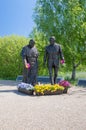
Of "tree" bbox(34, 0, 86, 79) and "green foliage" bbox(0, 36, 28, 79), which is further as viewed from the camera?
"green foliage" bbox(0, 36, 28, 79)

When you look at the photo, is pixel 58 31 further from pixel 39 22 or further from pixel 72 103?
pixel 72 103

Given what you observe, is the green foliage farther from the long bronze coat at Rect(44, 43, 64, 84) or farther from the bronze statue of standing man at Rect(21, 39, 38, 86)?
the long bronze coat at Rect(44, 43, 64, 84)

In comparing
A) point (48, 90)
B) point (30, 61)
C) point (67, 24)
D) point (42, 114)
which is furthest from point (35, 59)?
point (67, 24)

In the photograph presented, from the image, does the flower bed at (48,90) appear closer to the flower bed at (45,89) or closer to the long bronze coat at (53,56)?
the flower bed at (45,89)

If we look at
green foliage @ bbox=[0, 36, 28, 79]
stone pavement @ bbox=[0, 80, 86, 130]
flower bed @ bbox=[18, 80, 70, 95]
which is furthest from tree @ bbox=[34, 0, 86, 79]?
stone pavement @ bbox=[0, 80, 86, 130]

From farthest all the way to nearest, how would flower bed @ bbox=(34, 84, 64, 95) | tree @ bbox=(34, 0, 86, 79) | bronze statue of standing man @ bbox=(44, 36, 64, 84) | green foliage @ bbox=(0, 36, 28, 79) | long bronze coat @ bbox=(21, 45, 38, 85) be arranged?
green foliage @ bbox=(0, 36, 28, 79)
tree @ bbox=(34, 0, 86, 79)
long bronze coat @ bbox=(21, 45, 38, 85)
bronze statue of standing man @ bbox=(44, 36, 64, 84)
flower bed @ bbox=(34, 84, 64, 95)

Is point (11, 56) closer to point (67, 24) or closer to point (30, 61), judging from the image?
point (67, 24)

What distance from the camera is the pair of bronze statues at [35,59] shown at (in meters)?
14.2

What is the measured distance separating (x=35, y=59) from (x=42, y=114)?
20.2ft

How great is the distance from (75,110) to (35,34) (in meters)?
19.7

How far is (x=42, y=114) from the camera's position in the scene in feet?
27.8

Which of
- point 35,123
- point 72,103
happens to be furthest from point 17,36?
point 35,123

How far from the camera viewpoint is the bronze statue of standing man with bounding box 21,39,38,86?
46.9 ft

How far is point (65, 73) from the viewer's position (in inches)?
1217
